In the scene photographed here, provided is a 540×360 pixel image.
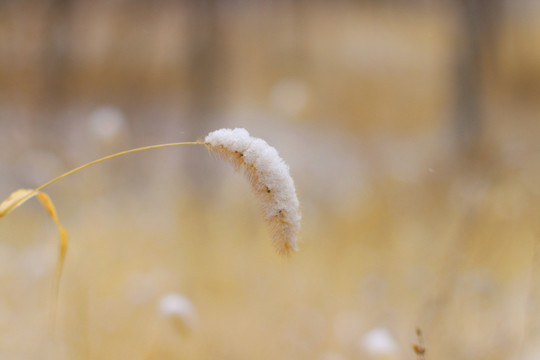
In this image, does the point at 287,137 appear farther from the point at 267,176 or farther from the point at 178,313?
the point at 267,176

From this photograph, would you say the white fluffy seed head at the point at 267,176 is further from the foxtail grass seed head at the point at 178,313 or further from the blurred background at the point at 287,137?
the blurred background at the point at 287,137

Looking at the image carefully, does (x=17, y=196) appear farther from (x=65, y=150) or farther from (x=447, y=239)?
(x=447, y=239)

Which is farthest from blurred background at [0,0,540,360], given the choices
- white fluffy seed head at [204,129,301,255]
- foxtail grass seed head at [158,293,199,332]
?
white fluffy seed head at [204,129,301,255]

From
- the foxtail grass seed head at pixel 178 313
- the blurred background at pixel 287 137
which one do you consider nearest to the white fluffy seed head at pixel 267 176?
the foxtail grass seed head at pixel 178 313

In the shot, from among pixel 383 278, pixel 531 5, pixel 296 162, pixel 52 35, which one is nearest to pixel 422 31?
pixel 531 5

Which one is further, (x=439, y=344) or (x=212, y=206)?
(x=212, y=206)

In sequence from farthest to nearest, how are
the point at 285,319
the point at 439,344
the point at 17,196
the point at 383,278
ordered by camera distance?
1. the point at 383,278
2. the point at 285,319
3. the point at 439,344
4. the point at 17,196

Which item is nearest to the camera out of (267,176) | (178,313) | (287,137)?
(267,176)

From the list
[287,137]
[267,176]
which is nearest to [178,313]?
[267,176]
